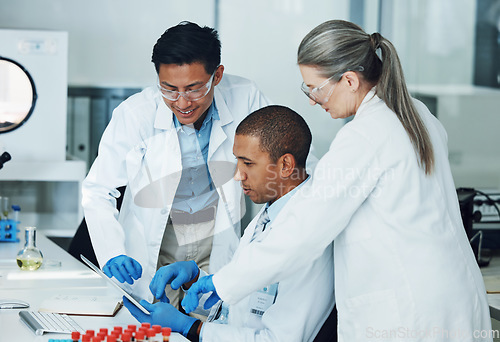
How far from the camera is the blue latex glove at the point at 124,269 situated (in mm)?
1692

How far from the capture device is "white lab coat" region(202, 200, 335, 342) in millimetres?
1411

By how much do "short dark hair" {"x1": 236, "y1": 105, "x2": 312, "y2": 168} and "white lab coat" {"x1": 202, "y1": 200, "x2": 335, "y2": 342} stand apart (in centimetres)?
22

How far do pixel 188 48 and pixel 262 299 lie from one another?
0.73m

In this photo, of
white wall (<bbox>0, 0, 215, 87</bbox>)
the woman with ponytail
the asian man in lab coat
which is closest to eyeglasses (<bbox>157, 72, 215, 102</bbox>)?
the asian man in lab coat

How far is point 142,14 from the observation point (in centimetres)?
333

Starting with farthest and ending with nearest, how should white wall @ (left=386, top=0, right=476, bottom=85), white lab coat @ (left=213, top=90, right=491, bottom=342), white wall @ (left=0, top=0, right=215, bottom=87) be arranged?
1. white wall @ (left=386, top=0, right=476, bottom=85)
2. white wall @ (left=0, top=0, right=215, bottom=87)
3. white lab coat @ (left=213, top=90, right=491, bottom=342)

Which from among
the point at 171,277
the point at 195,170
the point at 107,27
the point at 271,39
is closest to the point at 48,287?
the point at 171,277

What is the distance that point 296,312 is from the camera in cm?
142

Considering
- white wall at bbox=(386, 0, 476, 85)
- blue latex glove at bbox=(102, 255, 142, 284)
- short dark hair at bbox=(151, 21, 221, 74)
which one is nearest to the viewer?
blue latex glove at bbox=(102, 255, 142, 284)

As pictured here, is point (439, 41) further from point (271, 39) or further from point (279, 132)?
point (279, 132)

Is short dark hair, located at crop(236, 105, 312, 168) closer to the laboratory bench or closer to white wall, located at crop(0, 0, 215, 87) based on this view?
the laboratory bench

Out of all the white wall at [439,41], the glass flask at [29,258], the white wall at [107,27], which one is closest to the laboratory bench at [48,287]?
the glass flask at [29,258]

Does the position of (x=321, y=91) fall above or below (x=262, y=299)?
above

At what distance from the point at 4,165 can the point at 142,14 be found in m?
1.05
